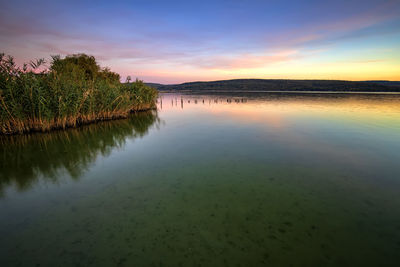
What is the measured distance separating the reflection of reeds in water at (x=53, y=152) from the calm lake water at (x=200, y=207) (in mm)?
84

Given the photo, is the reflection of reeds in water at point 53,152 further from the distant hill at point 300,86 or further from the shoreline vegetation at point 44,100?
the distant hill at point 300,86

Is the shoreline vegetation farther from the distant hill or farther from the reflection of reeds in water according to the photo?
the distant hill

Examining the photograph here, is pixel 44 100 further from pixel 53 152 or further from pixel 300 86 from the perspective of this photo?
pixel 300 86

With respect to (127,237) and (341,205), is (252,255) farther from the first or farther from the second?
(341,205)

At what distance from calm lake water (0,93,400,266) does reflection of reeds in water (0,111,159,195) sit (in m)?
0.08

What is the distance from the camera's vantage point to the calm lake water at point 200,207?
3.29 m

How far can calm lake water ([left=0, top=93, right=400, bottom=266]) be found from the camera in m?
3.29

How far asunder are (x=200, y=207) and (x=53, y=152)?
8.29 meters

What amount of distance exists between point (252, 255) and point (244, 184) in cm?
267

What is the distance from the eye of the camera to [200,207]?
4668 mm

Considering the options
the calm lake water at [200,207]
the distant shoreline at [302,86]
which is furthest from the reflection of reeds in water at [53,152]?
the distant shoreline at [302,86]

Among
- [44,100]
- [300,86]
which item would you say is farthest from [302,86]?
[44,100]

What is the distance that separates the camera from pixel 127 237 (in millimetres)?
3676

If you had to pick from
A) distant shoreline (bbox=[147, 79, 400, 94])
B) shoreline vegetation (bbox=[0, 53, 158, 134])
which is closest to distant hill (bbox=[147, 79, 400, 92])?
distant shoreline (bbox=[147, 79, 400, 94])
